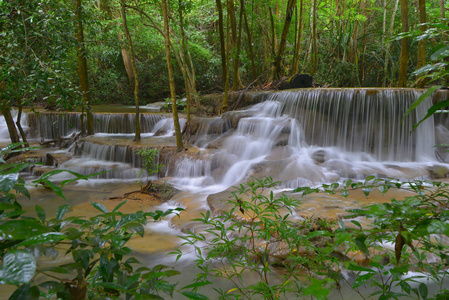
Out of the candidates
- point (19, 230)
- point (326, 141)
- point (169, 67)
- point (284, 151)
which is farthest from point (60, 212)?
point (326, 141)

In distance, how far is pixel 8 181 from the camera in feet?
2.52

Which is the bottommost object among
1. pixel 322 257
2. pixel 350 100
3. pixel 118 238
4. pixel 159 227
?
pixel 159 227

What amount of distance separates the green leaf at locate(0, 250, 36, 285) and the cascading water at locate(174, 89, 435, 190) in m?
6.01

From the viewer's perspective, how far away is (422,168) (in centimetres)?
677

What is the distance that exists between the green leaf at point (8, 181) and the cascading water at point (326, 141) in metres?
5.92

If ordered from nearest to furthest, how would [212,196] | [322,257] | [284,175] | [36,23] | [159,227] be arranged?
[322,257] → [36,23] → [159,227] → [212,196] → [284,175]

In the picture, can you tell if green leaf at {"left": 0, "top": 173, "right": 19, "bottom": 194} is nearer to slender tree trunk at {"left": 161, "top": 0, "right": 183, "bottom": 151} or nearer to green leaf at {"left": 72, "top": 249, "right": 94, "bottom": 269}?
green leaf at {"left": 72, "top": 249, "right": 94, "bottom": 269}

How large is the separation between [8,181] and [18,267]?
0.78 feet

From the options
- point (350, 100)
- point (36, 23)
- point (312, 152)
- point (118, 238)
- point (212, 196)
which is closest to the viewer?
point (118, 238)

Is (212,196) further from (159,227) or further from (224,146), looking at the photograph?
(224,146)

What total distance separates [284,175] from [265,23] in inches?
421

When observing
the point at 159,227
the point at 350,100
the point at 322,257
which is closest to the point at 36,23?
the point at 159,227

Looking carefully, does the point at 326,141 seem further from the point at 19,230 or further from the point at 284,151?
the point at 19,230

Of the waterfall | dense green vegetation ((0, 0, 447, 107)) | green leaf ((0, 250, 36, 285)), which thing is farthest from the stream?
green leaf ((0, 250, 36, 285))
